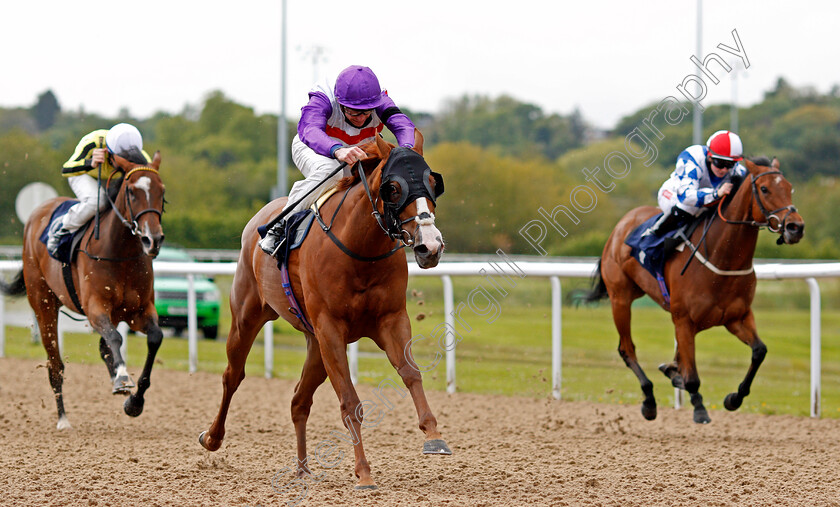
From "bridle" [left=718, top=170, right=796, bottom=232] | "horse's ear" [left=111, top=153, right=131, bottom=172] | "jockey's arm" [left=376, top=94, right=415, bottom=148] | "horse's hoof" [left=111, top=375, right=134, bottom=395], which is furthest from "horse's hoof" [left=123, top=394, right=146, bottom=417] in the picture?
"bridle" [left=718, top=170, right=796, bottom=232]

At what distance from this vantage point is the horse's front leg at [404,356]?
3.73 meters

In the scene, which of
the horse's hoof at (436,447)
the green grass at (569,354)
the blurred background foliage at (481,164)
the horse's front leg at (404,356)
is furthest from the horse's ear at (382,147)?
the blurred background foliage at (481,164)

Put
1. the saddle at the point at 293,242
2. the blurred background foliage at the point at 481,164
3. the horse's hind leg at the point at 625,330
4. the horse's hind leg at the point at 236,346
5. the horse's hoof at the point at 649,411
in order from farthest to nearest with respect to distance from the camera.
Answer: the blurred background foliage at the point at 481,164
the horse's hind leg at the point at 625,330
the horse's hoof at the point at 649,411
the horse's hind leg at the point at 236,346
the saddle at the point at 293,242

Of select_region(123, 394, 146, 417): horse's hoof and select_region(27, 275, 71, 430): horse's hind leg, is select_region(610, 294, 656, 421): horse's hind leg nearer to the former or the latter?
select_region(123, 394, 146, 417): horse's hoof

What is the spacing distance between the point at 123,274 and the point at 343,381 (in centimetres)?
264

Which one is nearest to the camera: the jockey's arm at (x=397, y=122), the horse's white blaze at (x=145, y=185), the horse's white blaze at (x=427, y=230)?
the horse's white blaze at (x=427, y=230)

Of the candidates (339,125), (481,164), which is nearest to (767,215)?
(339,125)

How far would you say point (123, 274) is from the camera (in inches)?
241

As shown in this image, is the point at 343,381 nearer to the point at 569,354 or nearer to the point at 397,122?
the point at 397,122

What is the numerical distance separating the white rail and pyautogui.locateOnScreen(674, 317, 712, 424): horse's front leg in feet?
3.49

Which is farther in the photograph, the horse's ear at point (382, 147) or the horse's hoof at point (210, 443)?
the horse's hoof at point (210, 443)

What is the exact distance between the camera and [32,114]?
36.0 metres

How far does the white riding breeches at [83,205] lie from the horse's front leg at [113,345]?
0.71 meters

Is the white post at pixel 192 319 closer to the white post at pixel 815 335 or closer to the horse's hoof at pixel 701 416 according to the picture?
the horse's hoof at pixel 701 416
